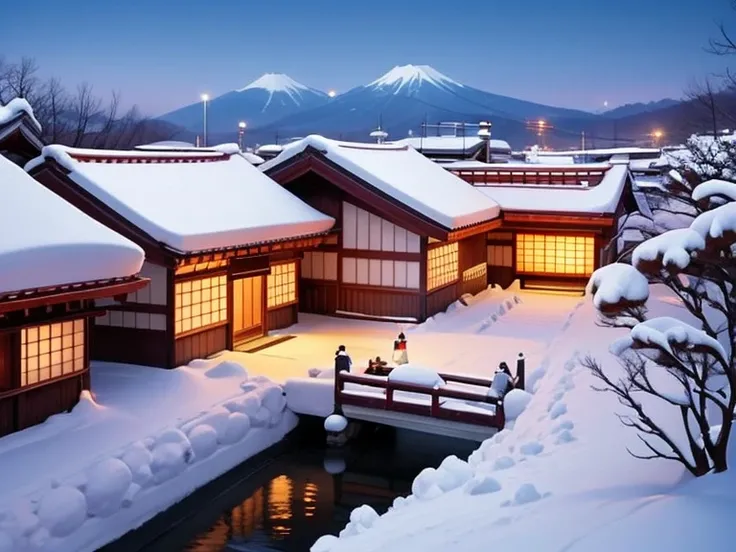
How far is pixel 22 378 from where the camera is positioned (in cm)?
1112

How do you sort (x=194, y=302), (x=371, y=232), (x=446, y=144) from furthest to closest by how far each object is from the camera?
(x=446, y=144), (x=371, y=232), (x=194, y=302)

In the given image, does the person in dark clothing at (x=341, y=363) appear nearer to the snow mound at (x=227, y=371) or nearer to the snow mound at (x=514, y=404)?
the snow mound at (x=227, y=371)

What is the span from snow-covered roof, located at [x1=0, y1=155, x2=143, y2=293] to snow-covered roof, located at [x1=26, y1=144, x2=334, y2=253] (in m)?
2.06

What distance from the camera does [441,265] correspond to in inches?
800

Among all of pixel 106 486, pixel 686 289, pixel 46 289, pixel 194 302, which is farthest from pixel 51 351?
pixel 686 289

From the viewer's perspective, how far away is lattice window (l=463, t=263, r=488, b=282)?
22250 millimetres

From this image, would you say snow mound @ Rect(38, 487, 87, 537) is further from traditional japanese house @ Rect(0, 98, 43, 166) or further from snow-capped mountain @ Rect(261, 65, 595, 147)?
snow-capped mountain @ Rect(261, 65, 595, 147)

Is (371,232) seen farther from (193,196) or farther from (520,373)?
(520,373)

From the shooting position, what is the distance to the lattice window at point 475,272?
22.2 metres

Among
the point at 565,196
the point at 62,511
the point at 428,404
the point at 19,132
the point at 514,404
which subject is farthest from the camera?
the point at 565,196

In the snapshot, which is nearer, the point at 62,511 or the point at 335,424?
the point at 62,511

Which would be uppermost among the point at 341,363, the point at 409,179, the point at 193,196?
the point at 409,179

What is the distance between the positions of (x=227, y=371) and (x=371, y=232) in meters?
6.45

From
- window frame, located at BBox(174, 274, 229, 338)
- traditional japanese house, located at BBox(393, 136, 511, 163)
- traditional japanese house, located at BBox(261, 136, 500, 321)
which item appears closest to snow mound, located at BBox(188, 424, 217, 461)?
window frame, located at BBox(174, 274, 229, 338)
